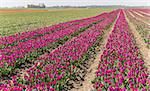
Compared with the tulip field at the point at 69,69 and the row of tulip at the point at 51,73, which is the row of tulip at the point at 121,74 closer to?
the tulip field at the point at 69,69

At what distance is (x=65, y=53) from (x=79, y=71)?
1.70m

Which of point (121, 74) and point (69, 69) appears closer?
point (121, 74)

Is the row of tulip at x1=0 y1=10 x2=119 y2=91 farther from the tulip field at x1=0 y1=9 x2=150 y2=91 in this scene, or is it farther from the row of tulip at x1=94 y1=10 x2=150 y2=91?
the row of tulip at x1=94 y1=10 x2=150 y2=91

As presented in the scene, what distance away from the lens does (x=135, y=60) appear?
424 inches

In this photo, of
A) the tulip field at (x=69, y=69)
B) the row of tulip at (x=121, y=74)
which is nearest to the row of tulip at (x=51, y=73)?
the tulip field at (x=69, y=69)

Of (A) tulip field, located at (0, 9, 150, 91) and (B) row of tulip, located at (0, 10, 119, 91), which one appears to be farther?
(A) tulip field, located at (0, 9, 150, 91)

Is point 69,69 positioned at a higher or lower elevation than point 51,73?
lower

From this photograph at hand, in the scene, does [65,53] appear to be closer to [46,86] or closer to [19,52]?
[19,52]

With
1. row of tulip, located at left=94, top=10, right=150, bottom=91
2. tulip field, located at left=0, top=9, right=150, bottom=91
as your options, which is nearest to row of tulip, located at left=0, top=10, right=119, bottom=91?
tulip field, located at left=0, top=9, right=150, bottom=91

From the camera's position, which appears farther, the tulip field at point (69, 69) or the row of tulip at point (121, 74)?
the tulip field at point (69, 69)

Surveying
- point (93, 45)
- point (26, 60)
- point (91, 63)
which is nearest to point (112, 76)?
point (91, 63)

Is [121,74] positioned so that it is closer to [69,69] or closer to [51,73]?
[69,69]

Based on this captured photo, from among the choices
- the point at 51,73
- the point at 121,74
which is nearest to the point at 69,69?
the point at 51,73

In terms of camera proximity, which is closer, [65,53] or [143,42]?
[65,53]
